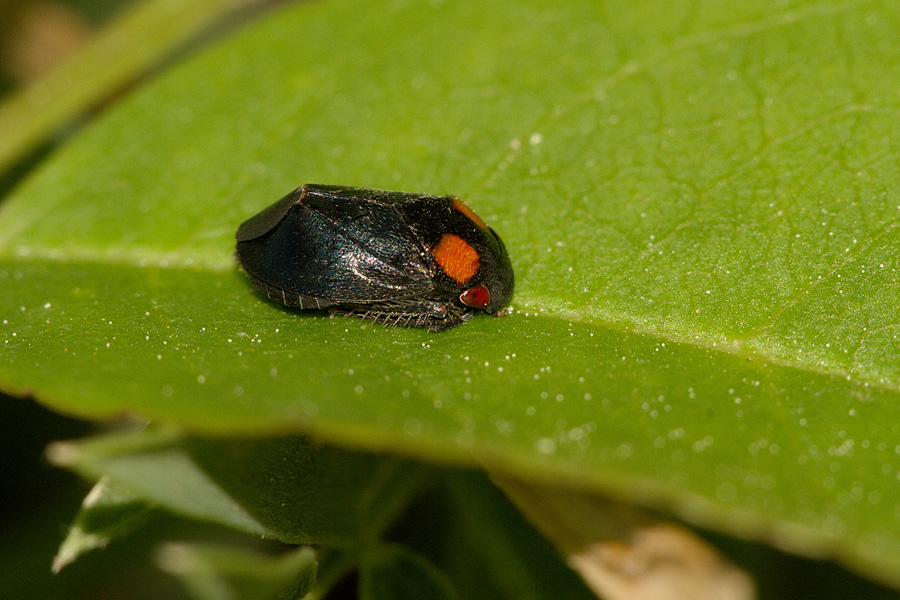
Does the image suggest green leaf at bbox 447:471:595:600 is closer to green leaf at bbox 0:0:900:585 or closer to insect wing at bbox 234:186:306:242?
green leaf at bbox 0:0:900:585

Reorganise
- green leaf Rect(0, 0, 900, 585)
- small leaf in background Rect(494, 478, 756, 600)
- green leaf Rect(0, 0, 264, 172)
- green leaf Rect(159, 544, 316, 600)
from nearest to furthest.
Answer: green leaf Rect(0, 0, 900, 585) < green leaf Rect(159, 544, 316, 600) < small leaf in background Rect(494, 478, 756, 600) < green leaf Rect(0, 0, 264, 172)

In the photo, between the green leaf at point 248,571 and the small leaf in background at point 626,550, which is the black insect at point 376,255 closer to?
the small leaf in background at point 626,550

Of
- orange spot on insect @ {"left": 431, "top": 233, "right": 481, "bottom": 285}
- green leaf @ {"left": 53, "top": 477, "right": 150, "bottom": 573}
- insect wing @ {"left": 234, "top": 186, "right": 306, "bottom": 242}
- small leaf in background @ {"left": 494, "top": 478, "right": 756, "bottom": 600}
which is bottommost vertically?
small leaf in background @ {"left": 494, "top": 478, "right": 756, "bottom": 600}

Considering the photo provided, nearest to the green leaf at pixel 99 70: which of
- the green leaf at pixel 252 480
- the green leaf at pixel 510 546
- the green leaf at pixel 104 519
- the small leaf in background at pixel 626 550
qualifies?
the green leaf at pixel 104 519

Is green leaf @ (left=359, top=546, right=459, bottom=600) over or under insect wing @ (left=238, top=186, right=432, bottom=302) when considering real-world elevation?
under

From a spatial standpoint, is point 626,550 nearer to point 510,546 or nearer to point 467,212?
point 510,546

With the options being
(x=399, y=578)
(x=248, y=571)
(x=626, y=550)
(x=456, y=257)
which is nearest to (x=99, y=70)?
(x=456, y=257)

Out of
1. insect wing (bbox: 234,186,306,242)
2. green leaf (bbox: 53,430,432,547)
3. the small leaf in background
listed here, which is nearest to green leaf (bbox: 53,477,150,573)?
green leaf (bbox: 53,430,432,547)
